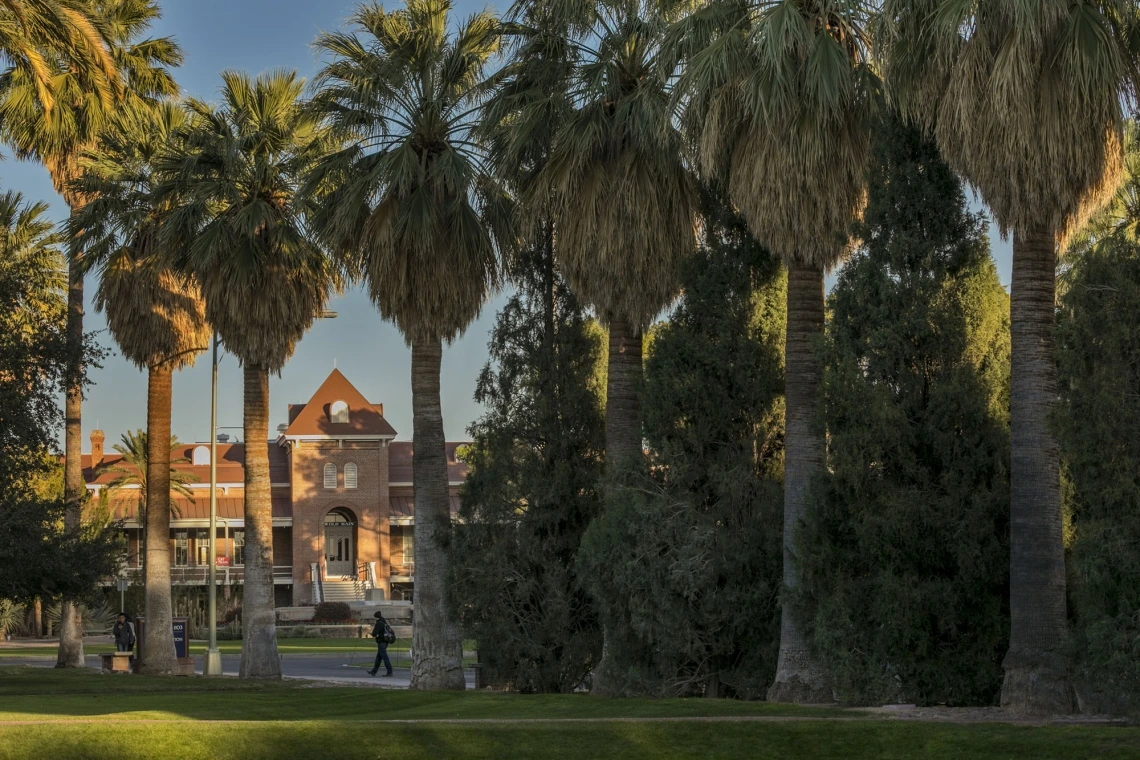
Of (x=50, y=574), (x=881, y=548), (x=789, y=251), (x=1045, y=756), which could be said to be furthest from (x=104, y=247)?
(x=1045, y=756)

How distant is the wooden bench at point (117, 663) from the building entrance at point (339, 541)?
116ft

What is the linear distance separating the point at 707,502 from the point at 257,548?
12.6 metres

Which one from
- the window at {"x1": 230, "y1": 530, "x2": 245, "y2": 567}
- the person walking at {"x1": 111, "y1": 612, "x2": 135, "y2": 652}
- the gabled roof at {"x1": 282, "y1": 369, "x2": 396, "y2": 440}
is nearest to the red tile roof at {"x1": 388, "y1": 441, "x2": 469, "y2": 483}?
the gabled roof at {"x1": 282, "y1": 369, "x2": 396, "y2": 440}

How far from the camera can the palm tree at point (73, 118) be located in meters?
32.8

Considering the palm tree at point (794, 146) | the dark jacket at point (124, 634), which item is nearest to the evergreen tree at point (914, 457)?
the palm tree at point (794, 146)

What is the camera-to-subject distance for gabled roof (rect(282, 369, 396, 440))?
223 feet

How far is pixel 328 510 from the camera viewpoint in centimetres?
6825

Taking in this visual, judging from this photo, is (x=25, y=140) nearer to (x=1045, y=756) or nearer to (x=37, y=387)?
(x=37, y=387)

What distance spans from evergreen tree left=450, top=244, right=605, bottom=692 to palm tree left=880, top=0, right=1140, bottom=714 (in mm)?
9411

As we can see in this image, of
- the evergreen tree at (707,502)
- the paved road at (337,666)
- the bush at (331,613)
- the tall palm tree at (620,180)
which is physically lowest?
the bush at (331,613)

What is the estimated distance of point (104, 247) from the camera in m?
32.2

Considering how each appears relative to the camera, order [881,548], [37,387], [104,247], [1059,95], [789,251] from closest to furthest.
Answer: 1. [1059,95]
2. [881,548]
3. [789,251]
4. [37,387]
5. [104,247]

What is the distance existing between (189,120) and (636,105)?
1708 centimetres

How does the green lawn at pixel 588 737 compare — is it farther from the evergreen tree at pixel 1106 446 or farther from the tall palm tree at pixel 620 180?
the tall palm tree at pixel 620 180
